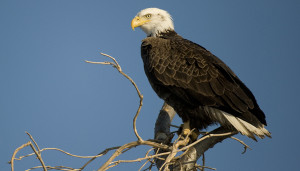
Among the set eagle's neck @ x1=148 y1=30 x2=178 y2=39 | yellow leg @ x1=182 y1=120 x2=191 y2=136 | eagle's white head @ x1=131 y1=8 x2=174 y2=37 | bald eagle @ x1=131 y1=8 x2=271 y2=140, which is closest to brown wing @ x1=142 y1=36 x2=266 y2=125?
bald eagle @ x1=131 y1=8 x2=271 y2=140

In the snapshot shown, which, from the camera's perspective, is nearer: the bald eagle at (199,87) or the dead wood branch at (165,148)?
the dead wood branch at (165,148)

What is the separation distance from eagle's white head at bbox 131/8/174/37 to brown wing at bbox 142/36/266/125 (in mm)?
970

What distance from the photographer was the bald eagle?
4758mm

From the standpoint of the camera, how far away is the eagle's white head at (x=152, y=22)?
638 centimetres

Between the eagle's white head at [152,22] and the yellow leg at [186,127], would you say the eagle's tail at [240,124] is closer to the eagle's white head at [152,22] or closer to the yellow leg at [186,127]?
the yellow leg at [186,127]

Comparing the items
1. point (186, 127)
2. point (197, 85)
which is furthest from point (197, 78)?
point (186, 127)

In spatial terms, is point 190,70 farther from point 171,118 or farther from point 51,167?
point 51,167

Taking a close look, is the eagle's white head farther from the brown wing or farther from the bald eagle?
the brown wing

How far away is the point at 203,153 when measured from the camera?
482 cm

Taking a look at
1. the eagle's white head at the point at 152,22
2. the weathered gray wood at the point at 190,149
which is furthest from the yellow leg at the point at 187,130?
the eagle's white head at the point at 152,22

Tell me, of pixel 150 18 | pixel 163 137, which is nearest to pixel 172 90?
pixel 163 137

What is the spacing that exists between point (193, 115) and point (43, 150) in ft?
7.71

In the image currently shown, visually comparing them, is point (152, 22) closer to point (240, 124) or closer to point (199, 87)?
point (199, 87)

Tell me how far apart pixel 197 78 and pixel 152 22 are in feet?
5.82
